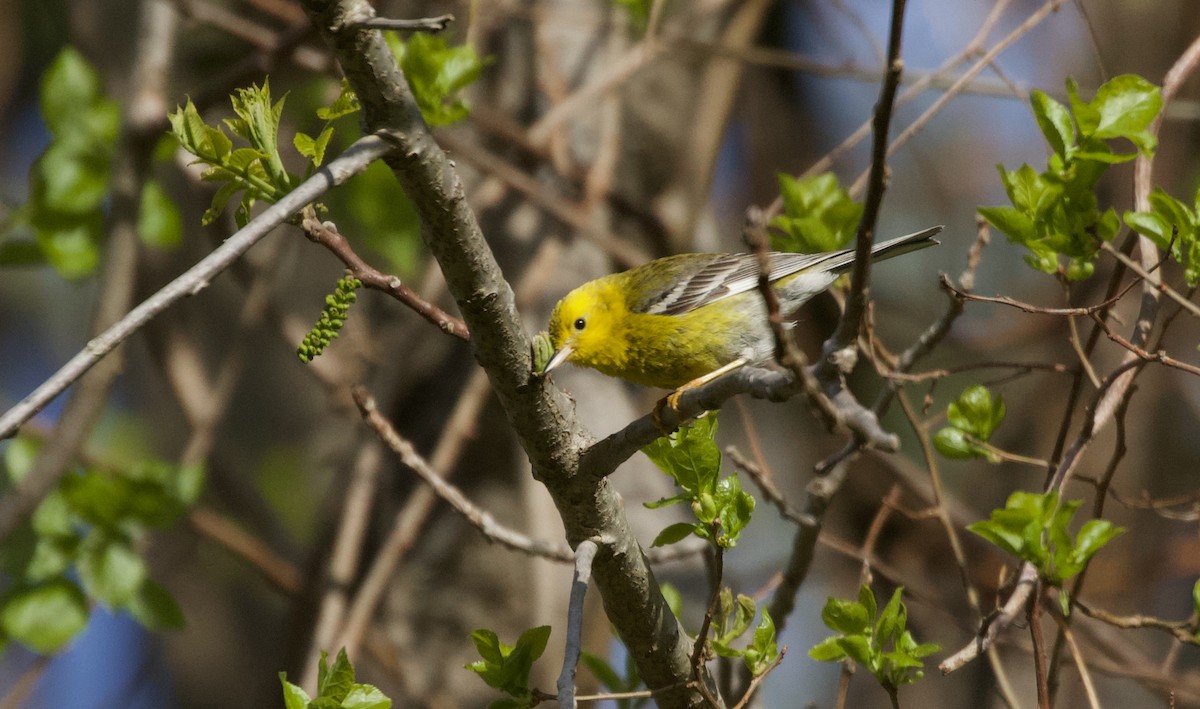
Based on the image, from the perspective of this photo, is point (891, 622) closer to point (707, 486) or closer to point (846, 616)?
point (846, 616)

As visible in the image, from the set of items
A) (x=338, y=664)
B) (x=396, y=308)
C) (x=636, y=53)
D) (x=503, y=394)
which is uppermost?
(x=636, y=53)

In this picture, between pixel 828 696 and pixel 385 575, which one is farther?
pixel 828 696

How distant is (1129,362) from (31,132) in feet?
26.9

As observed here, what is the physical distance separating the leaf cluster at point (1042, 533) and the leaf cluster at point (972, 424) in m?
0.56

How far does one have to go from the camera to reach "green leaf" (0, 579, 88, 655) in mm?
3225

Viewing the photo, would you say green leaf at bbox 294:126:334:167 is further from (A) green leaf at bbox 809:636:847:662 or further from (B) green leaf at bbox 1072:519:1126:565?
(B) green leaf at bbox 1072:519:1126:565

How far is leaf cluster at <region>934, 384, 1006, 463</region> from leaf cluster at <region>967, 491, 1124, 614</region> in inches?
21.9

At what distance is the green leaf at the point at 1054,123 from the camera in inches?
86.0

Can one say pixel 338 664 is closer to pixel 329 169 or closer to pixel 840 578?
pixel 329 169

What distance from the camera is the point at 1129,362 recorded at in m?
2.29

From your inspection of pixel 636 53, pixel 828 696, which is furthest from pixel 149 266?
pixel 828 696

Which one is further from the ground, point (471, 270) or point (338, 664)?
point (471, 270)

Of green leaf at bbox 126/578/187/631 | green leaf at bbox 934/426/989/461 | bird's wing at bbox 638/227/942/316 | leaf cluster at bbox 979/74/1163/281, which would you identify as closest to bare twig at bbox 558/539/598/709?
green leaf at bbox 934/426/989/461

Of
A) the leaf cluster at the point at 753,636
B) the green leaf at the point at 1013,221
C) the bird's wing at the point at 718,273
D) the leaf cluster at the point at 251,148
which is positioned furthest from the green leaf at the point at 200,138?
the bird's wing at the point at 718,273
